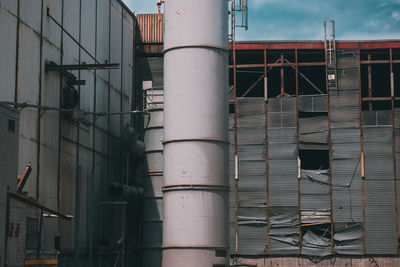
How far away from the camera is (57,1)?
98.3 ft

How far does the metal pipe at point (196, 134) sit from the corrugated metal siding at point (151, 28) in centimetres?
1554

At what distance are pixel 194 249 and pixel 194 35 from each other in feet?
29.2

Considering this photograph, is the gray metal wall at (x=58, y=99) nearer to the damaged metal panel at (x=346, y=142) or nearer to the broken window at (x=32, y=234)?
the broken window at (x=32, y=234)

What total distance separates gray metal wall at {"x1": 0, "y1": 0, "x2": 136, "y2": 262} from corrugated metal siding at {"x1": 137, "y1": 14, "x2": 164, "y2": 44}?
155 inches

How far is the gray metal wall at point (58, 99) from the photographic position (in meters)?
25.8

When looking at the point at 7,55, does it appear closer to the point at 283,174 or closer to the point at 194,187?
the point at 194,187

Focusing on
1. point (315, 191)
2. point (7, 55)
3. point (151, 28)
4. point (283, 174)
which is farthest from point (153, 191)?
point (7, 55)

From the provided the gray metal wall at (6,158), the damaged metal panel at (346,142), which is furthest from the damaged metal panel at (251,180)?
the gray metal wall at (6,158)

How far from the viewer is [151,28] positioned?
4453 cm

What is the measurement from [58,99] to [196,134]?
22.7 feet

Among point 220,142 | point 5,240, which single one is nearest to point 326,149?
point 220,142

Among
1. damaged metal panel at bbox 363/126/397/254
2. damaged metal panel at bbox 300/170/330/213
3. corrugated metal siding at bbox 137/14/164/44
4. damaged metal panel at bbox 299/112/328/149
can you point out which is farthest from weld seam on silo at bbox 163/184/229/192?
corrugated metal siding at bbox 137/14/164/44

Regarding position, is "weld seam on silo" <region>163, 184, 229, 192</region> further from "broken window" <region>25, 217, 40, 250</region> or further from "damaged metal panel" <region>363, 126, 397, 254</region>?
"damaged metal panel" <region>363, 126, 397, 254</region>

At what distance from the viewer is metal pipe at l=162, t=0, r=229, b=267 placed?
86.5 ft
